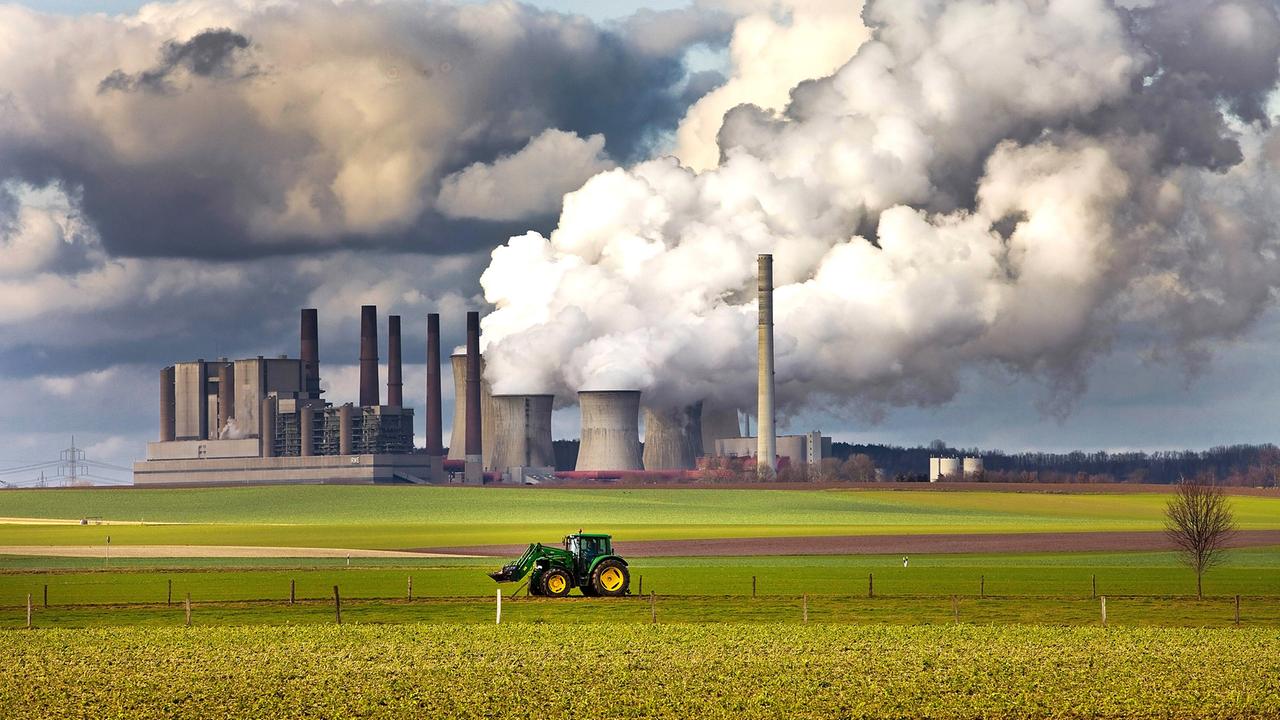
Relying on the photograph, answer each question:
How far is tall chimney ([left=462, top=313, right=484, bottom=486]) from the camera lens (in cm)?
16175

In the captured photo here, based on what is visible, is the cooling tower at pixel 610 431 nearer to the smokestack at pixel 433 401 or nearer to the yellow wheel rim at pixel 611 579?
the smokestack at pixel 433 401

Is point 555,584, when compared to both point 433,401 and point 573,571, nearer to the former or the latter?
point 573,571

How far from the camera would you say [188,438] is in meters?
177

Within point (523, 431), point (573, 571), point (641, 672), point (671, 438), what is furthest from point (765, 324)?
point (641, 672)

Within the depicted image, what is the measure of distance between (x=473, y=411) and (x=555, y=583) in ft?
385

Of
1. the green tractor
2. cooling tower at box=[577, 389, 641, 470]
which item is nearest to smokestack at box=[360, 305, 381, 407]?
cooling tower at box=[577, 389, 641, 470]

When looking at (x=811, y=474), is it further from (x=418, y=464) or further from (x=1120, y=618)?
(x=1120, y=618)

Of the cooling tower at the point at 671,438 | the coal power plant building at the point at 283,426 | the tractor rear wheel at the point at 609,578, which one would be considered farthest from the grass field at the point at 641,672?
the coal power plant building at the point at 283,426

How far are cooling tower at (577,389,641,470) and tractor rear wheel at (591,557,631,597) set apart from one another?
96083mm

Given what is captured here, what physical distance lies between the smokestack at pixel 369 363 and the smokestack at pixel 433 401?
517 centimetres

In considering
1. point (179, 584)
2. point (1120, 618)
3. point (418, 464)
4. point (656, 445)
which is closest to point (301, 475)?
point (418, 464)

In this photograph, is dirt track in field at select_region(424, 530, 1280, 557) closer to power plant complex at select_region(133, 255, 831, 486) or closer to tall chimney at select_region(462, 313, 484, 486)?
power plant complex at select_region(133, 255, 831, 486)

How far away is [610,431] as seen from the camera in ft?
485

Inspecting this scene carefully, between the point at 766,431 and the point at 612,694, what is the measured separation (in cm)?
11479
